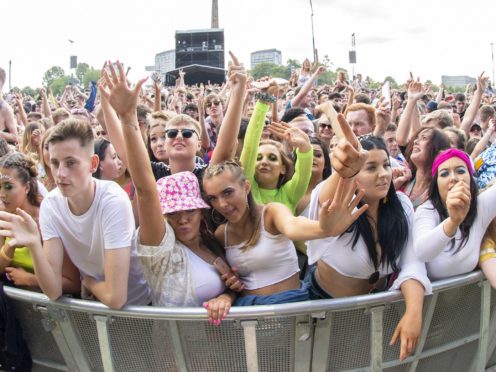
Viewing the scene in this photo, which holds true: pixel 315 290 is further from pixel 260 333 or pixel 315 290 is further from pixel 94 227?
pixel 94 227

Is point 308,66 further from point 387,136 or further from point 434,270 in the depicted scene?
point 434,270

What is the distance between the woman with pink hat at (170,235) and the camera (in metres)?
2.28

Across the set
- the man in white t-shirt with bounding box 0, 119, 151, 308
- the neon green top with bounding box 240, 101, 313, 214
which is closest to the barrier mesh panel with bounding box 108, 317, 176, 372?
the man in white t-shirt with bounding box 0, 119, 151, 308

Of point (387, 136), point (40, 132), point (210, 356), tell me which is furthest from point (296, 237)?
point (40, 132)

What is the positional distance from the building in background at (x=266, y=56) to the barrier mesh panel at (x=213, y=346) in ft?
407

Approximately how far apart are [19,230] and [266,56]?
142 meters

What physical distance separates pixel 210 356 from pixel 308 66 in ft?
27.4

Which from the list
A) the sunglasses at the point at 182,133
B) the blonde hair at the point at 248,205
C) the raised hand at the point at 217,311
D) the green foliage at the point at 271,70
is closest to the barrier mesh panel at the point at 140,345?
the raised hand at the point at 217,311

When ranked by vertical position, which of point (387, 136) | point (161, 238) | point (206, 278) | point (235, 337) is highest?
point (387, 136)

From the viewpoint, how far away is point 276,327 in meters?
2.15

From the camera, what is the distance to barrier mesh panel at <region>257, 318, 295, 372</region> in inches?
84.4

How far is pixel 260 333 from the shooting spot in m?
2.15

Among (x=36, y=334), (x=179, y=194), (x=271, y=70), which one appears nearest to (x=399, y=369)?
(x=179, y=194)

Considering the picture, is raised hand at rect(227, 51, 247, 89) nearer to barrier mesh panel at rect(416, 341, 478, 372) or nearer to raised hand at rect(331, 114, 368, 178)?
raised hand at rect(331, 114, 368, 178)
